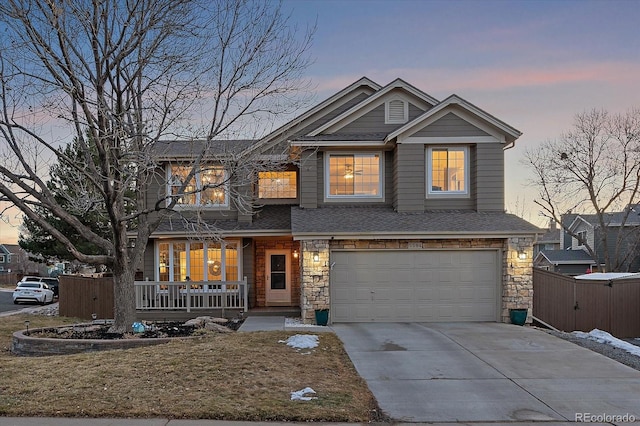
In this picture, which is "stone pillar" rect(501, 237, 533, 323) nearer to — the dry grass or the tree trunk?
the dry grass

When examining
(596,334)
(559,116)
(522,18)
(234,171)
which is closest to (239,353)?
(234,171)

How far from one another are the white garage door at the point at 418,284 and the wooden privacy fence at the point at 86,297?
821cm

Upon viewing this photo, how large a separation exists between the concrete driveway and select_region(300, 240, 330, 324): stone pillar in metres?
1.24

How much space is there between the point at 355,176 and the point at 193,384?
29.9 ft

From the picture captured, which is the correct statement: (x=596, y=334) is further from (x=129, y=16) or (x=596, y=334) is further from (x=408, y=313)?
(x=129, y=16)

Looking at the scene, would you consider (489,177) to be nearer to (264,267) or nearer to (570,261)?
(264,267)

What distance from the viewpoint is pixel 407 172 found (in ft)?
44.5

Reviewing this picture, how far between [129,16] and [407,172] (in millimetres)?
8319

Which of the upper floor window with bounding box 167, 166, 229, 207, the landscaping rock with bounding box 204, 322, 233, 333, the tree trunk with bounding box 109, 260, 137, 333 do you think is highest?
the upper floor window with bounding box 167, 166, 229, 207

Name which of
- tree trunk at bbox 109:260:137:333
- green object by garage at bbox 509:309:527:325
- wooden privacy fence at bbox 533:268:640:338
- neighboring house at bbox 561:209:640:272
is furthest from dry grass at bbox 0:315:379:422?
neighboring house at bbox 561:209:640:272

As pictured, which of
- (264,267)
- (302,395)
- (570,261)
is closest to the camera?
(302,395)

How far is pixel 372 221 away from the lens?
1280cm

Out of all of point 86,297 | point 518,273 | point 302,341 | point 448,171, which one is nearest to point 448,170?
point 448,171

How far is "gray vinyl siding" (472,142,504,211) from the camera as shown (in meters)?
13.5
